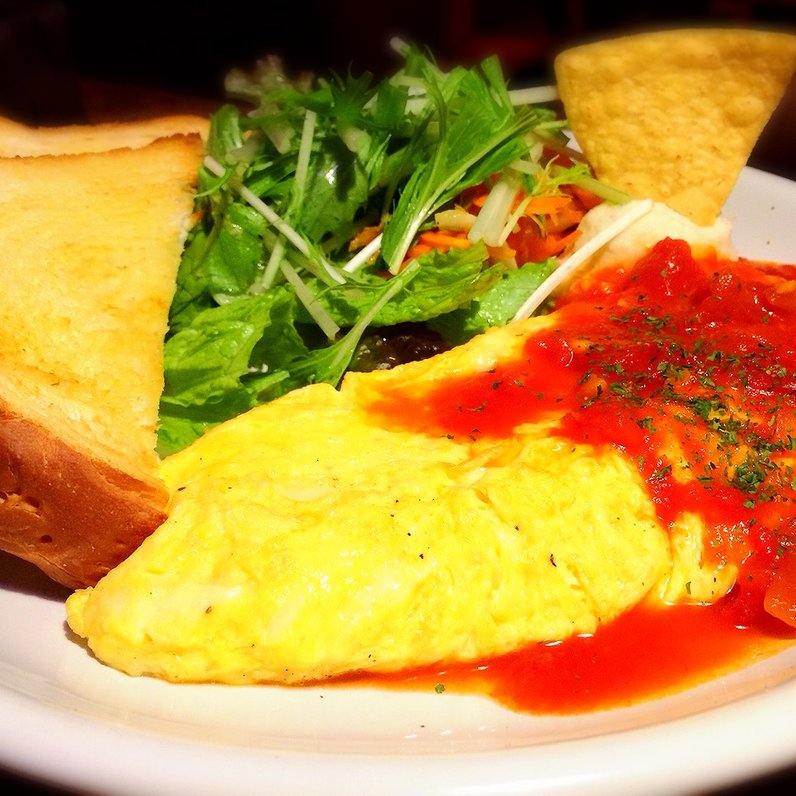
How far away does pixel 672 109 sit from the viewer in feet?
9.83

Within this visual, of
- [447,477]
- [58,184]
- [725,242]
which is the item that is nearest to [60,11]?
[58,184]

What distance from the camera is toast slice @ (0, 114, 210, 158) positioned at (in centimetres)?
292

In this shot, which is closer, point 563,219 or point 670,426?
point 670,426

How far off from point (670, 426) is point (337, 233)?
132cm

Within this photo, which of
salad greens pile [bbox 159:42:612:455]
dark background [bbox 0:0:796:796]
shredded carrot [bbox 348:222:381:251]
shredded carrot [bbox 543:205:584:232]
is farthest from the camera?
dark background [bbox 0:0:796:796]

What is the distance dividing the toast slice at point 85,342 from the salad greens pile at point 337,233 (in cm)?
17

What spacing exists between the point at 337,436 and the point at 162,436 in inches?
23.0

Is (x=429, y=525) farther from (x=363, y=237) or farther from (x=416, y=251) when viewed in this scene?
(x=363, y=237)

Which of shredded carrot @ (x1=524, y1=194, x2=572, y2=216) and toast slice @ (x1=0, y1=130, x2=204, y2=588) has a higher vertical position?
toast slice @ (x1=0, y1=130, x2=204, y2=588)

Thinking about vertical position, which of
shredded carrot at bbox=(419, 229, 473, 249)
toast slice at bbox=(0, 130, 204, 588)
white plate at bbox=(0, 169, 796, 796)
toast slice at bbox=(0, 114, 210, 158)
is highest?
toast slice at bbox=(0, 114, 210, 158)

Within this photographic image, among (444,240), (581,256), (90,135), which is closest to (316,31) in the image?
(90,135)

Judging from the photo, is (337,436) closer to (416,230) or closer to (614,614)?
(614,614)

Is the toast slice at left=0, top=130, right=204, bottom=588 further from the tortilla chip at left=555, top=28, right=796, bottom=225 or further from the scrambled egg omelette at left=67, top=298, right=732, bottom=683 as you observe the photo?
the tortilla chip at left=555, top=28, right=796, bottom=225

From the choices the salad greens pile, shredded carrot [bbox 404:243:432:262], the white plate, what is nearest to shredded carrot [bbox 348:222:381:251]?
the salad greens pile
